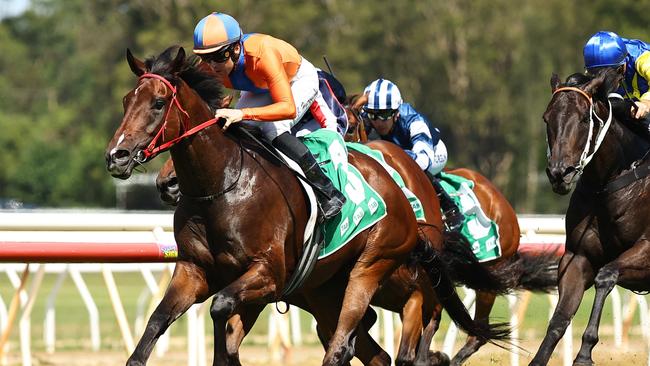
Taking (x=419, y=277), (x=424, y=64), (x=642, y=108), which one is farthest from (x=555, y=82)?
(x=424, y=64)

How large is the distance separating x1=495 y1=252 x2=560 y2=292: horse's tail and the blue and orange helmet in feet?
9.22

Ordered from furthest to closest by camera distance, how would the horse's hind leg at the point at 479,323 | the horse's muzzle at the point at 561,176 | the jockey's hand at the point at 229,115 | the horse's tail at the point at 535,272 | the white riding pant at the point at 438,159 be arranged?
the white riding pant at the point at 438,159 → the horse's hind leg at the point at 479,323 → the horse's tail at the point at 535,272 → the horse's muzzle at the point at 561,176 → the jockey's hand at the point at 229,115

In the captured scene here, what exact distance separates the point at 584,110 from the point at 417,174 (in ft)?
4.67

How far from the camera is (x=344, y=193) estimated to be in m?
5.93

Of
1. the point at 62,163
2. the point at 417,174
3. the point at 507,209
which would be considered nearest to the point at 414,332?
the point at 417,174

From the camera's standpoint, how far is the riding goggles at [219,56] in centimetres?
543

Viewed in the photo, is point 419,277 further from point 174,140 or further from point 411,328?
point 174,140

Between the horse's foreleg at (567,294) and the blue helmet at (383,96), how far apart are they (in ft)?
6.28

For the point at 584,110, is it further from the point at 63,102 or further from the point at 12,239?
the point at 63,102

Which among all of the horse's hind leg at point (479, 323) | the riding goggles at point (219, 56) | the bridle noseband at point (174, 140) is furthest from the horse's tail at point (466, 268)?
the riding goggles at point (219, 56)

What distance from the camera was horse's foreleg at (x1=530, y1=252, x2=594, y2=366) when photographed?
19.0 feet

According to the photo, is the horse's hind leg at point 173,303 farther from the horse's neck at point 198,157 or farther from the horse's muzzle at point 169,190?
the horse's muzzle at point 169,190

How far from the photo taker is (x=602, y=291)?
5.75m

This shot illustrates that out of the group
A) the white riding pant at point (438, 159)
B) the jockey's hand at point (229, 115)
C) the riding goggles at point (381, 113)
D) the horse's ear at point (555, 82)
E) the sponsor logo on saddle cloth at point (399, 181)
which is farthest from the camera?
the white riding pant at point (438, 159)
